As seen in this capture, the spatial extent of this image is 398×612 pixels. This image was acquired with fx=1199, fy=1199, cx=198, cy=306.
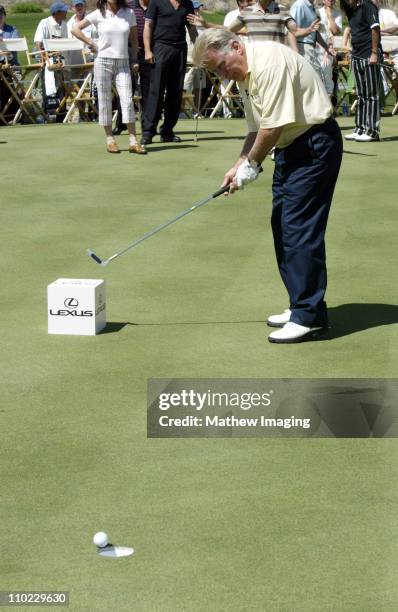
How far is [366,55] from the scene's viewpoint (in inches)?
563

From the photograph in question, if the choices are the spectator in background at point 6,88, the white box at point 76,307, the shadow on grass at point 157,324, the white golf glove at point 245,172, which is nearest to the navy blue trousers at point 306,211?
the white golf glove at point 245,172

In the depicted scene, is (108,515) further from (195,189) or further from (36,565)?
(195,189)

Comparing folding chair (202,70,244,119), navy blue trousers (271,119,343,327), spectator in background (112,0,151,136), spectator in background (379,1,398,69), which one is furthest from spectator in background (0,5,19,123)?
navy blue trousers (271,119,343,327)

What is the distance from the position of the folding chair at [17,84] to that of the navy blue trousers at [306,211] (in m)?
11.3

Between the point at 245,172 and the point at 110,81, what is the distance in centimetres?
714

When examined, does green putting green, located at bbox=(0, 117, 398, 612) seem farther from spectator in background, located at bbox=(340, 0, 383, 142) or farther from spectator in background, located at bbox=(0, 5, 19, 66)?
spectator in background, located at bbox=(0, 5, 19, 66)

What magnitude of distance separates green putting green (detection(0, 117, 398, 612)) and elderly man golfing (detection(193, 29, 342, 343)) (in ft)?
1.04

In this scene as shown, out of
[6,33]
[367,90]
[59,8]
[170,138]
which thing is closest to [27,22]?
[6,33]

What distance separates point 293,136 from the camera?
611cm

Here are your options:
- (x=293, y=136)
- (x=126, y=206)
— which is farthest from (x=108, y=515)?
(x=126, y=206)

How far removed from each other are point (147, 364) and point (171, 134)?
29.6 ft

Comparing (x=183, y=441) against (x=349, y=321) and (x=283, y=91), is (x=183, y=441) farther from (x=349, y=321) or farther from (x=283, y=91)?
(x=349, y=321)

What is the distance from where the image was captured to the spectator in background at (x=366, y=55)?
14.1 m

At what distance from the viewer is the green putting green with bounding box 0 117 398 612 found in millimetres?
3691
